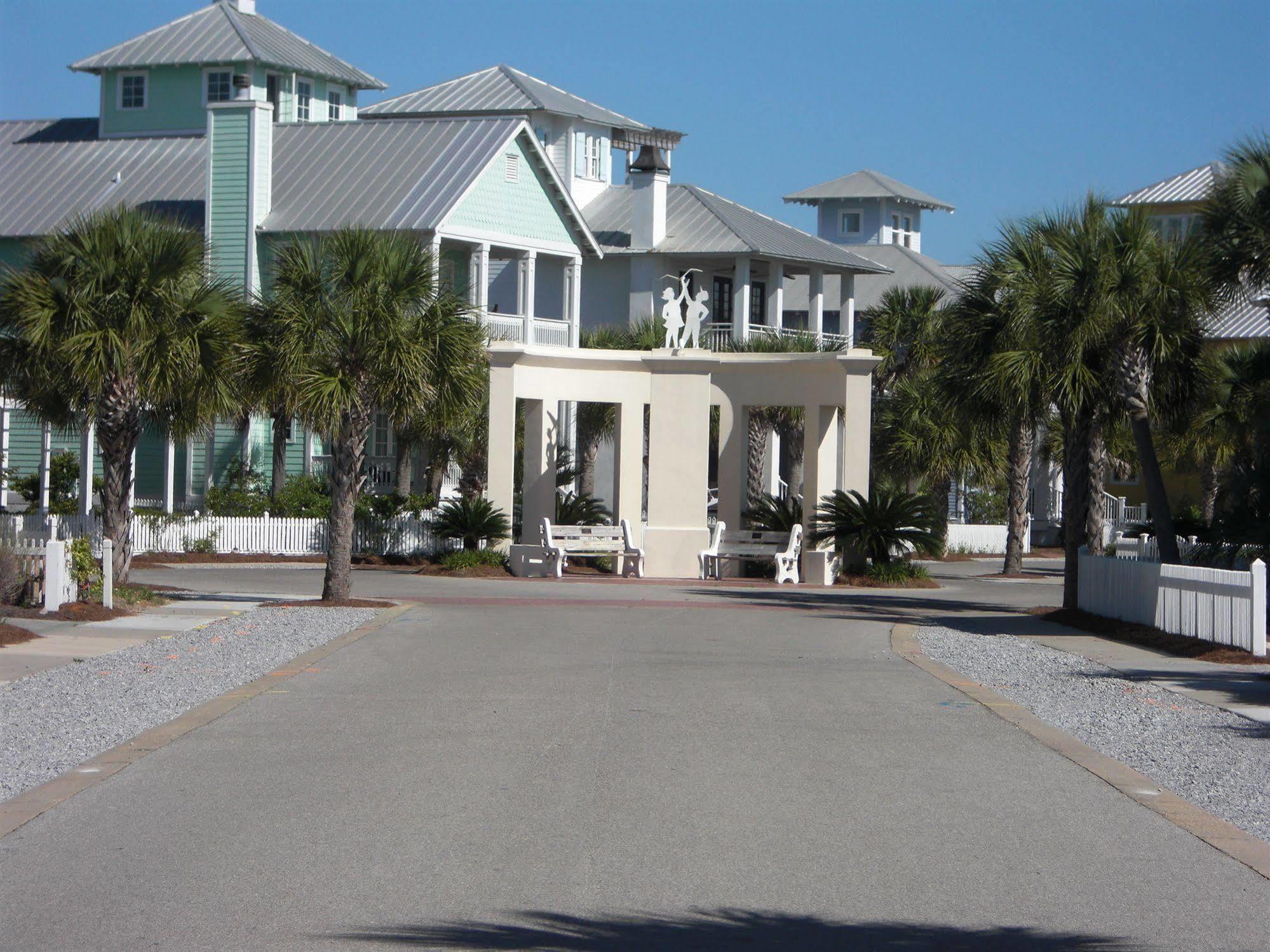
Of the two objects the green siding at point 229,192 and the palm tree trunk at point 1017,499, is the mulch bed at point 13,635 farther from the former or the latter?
the palm tree trunk at point 1017,499

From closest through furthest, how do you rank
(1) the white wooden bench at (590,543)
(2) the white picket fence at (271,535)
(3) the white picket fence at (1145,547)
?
(3) the white picket fence at (1145,547), (1) the white wooden bench at (590,543), (2) the white picket fence at (271,535)

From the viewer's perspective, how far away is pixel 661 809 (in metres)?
8.05

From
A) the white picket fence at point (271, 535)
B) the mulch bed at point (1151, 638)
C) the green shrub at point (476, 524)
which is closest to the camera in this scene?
the mulch bed at point (1151, 638)

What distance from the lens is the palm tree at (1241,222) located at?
18.5 m

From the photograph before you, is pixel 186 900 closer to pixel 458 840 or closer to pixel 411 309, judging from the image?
pixel 458 840

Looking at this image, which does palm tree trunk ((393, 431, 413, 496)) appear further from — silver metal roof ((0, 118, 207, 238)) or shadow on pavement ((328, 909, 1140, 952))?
shadow on pavement ((328, 909, 1140, 952))

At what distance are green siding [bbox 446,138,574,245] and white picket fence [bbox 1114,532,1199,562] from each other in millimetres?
15818

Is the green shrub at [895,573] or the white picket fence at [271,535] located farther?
the white picket fence at [271,535]

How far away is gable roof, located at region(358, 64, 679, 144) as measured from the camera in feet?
156

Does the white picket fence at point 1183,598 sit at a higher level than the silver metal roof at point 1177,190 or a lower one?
lower

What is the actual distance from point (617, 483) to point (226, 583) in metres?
8.64

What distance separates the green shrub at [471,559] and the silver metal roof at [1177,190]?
33552 millimetres

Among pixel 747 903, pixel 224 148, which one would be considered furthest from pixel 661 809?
pixel 224 148

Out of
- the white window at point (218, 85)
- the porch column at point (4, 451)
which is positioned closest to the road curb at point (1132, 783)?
the porch column at point (4, 451)
